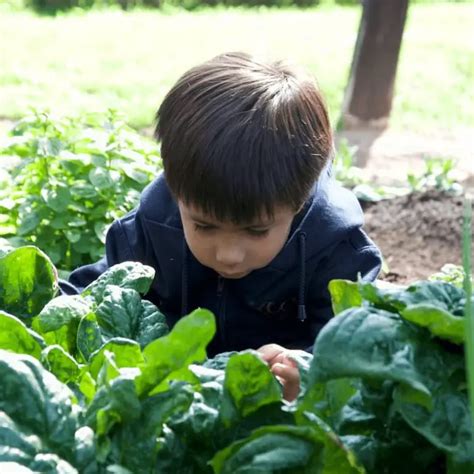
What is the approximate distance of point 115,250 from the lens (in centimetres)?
306

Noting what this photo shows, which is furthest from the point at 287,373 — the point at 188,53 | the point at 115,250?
the point at 188,53

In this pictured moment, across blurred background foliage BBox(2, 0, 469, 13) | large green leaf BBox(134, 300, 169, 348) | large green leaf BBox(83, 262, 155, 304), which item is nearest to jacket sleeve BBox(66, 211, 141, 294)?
large green leaf BBox(83, 262, 155, 304)

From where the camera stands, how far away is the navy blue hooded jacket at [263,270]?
9.43ft

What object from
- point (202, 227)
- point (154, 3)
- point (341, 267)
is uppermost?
point (202, 227)

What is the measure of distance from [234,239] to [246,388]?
1.00 m

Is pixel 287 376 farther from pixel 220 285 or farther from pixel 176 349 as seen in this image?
pixel 220 285

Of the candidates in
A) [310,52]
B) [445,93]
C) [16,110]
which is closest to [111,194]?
[16,110]

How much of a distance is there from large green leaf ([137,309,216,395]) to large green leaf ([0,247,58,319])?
0.60 metres

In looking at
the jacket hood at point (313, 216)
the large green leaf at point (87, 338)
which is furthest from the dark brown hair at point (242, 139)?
the large green leaf at point (87, 338)

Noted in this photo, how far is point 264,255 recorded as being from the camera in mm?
2529

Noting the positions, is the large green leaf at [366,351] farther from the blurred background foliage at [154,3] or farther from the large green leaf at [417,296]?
the blurred background foliage at [154,3]

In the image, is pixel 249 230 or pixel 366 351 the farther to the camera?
pixel 249 230

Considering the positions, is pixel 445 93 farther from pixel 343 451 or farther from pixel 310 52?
pixel 343 451

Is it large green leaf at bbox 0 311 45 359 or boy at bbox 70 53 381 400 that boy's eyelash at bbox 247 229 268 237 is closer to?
boy at bbox 70 53 381 400
